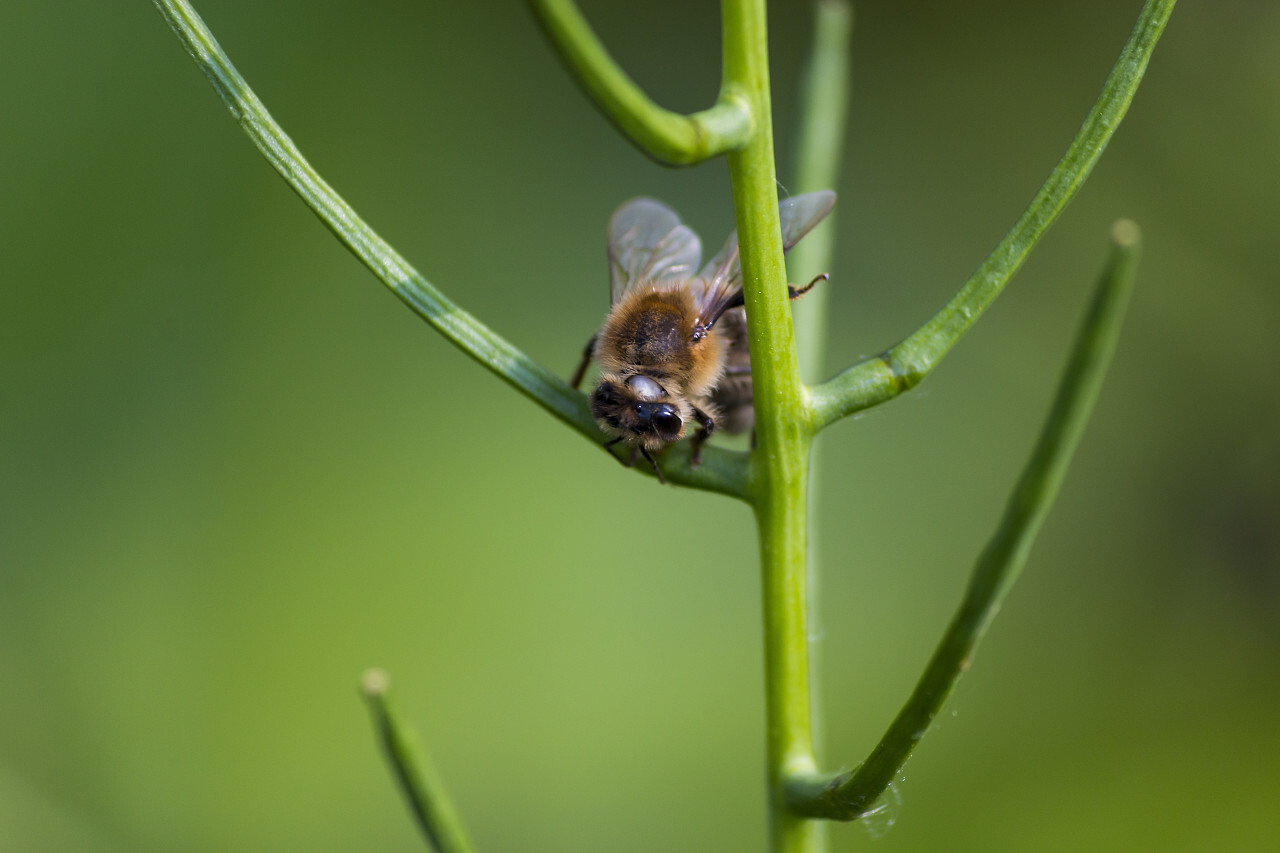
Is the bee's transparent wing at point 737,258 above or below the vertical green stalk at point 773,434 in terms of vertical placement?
above

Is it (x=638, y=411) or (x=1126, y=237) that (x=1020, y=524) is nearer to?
(x=1126, y=237)

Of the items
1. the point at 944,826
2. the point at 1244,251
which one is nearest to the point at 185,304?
the point at 944,826

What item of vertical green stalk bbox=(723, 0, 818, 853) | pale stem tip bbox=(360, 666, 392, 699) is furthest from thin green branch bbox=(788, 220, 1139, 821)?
pale stem tip bbox=(360, 666, 392, 699)

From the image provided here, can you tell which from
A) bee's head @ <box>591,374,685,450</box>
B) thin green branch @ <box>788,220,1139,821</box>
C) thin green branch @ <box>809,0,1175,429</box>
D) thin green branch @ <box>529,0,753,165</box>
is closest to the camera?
thin green branch @ <box>529,0,753,165</box>

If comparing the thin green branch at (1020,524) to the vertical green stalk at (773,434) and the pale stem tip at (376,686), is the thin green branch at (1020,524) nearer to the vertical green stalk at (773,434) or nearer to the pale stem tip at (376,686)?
the vertical green stalk at (773,434)

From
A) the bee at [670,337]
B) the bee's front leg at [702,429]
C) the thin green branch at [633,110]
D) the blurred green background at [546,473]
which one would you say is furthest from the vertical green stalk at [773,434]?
the blurred green background at [546,473]

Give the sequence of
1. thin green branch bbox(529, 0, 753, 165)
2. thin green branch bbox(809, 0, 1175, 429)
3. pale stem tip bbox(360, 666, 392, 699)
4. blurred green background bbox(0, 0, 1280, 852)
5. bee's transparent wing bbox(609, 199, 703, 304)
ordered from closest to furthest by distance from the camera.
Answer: thin green branch bbox(529, 0, 753, 165), thin green branch bbox(809, 0, 1175, 429), pale stem tip bbox(360, 666, 392, 699), bee's transparent wing bbox(609, 199, 703, 304), blurred green background bbox(0, 0, 1280, 852)

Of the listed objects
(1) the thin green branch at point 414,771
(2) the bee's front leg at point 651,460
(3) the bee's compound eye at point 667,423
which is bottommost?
(1) the thin green branch at point 414,771

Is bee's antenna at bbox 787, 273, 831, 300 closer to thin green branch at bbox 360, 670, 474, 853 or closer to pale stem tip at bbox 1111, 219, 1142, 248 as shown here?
pale stem tip at bbox 1111, 219, 1142, 248

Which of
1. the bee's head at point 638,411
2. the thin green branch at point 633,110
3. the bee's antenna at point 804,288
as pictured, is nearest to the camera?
the thin green branch at point 633,110
